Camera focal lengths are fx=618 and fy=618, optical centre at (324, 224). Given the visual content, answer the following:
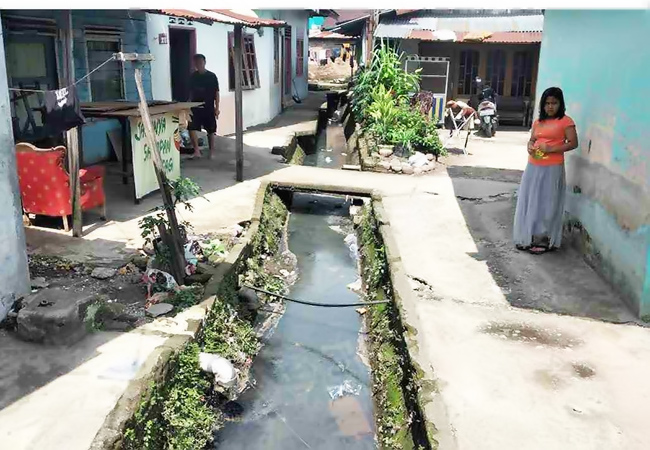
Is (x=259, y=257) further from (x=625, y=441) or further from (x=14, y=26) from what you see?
(x=625, y=441)

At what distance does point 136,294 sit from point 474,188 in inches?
257

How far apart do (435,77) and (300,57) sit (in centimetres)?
887

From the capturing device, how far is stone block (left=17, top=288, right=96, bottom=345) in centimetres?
459

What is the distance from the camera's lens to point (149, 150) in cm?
836

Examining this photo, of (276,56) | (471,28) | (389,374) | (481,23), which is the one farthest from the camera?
(276,56)

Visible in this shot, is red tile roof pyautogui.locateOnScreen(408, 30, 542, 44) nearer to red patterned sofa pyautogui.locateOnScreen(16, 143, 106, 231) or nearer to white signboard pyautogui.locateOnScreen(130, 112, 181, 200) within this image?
white signboard pyautogui.locateOnScreen(130, 112, 181, 200)

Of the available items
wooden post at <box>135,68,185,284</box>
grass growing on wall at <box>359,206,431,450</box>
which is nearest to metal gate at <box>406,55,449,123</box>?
grass growing on wall at <box>359,206,431,450</box>

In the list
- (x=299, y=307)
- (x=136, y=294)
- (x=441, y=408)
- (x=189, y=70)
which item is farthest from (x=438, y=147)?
(x=441, y=408)

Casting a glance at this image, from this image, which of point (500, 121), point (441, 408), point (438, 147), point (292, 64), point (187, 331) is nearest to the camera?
point (441, 408)

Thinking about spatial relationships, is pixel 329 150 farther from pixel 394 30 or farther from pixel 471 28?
pixel 471 28

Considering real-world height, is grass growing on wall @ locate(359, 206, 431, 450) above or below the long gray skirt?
below

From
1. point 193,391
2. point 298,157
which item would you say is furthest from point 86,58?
point 193,391

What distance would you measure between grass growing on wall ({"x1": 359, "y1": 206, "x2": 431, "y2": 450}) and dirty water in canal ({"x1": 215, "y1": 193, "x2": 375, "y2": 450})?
0.15 m

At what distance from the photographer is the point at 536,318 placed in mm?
5480
